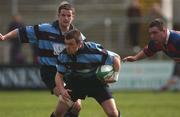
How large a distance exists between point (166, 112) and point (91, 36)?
11.3 meters

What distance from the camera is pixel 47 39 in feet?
45.5

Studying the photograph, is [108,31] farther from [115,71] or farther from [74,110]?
[115,71]

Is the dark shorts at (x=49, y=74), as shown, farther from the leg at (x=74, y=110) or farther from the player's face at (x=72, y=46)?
the player's face at (x=72, y=46)

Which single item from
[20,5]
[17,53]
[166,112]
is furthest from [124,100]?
[20,5]

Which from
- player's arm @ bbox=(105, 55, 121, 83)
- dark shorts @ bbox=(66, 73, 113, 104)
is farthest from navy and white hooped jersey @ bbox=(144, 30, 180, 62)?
dark shorts @ bbox=(66, 73, 113, 104)

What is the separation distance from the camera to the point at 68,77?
41.5 ft

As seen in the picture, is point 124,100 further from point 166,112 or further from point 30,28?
point 30,28

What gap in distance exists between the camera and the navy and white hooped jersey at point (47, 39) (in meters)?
13.8

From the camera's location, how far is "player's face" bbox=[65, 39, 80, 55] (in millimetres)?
12000

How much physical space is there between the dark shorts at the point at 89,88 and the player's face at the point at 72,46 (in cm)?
62

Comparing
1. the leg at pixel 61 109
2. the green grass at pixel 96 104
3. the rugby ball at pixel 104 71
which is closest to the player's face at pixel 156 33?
the rugby ball at pixel 104 71

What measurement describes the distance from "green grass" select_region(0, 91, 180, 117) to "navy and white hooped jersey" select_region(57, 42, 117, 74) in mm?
4672

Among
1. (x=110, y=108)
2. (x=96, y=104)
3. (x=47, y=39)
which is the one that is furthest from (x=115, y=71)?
(x=96, y=104)

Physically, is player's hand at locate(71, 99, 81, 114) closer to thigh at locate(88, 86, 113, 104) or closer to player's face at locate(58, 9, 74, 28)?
thigh at locate(88, 86, 113, 104)
